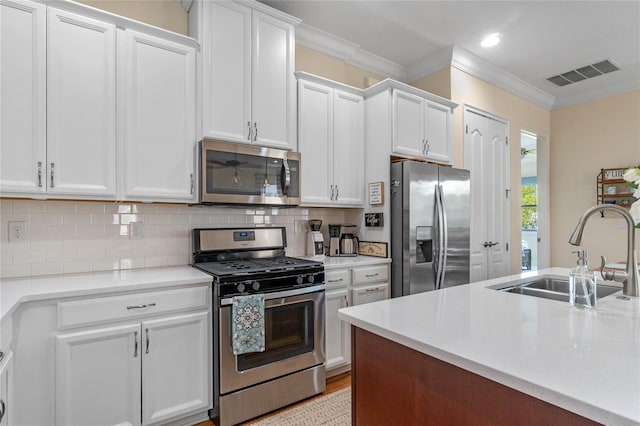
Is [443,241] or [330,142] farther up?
[330,142]

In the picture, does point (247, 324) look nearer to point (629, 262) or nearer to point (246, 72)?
point (246, 72)

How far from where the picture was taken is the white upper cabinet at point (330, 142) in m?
2.96

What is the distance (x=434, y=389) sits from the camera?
3.30 ft

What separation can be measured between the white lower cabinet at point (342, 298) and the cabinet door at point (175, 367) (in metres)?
0.93

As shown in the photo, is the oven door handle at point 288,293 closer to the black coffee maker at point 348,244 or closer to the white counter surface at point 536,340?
the black coffee maker at point 348,244

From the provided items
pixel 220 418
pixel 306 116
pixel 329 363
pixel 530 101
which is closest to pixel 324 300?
pixel 329 363

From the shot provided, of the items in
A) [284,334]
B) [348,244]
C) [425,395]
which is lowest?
[284,334]

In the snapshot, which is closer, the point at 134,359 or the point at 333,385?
the point at 134,359

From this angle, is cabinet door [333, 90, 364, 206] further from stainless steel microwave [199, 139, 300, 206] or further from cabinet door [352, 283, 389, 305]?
cabinet door [352, 283, 389, 305]

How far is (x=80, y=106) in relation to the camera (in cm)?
203

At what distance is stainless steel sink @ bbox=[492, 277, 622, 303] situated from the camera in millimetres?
1713

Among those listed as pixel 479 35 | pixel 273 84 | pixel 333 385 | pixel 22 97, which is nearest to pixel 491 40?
pixel 479 35

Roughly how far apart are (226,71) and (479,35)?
238 centimetres

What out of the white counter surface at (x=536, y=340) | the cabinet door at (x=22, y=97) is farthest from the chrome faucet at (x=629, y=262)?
the cabinet door at (x=22, y=97)
